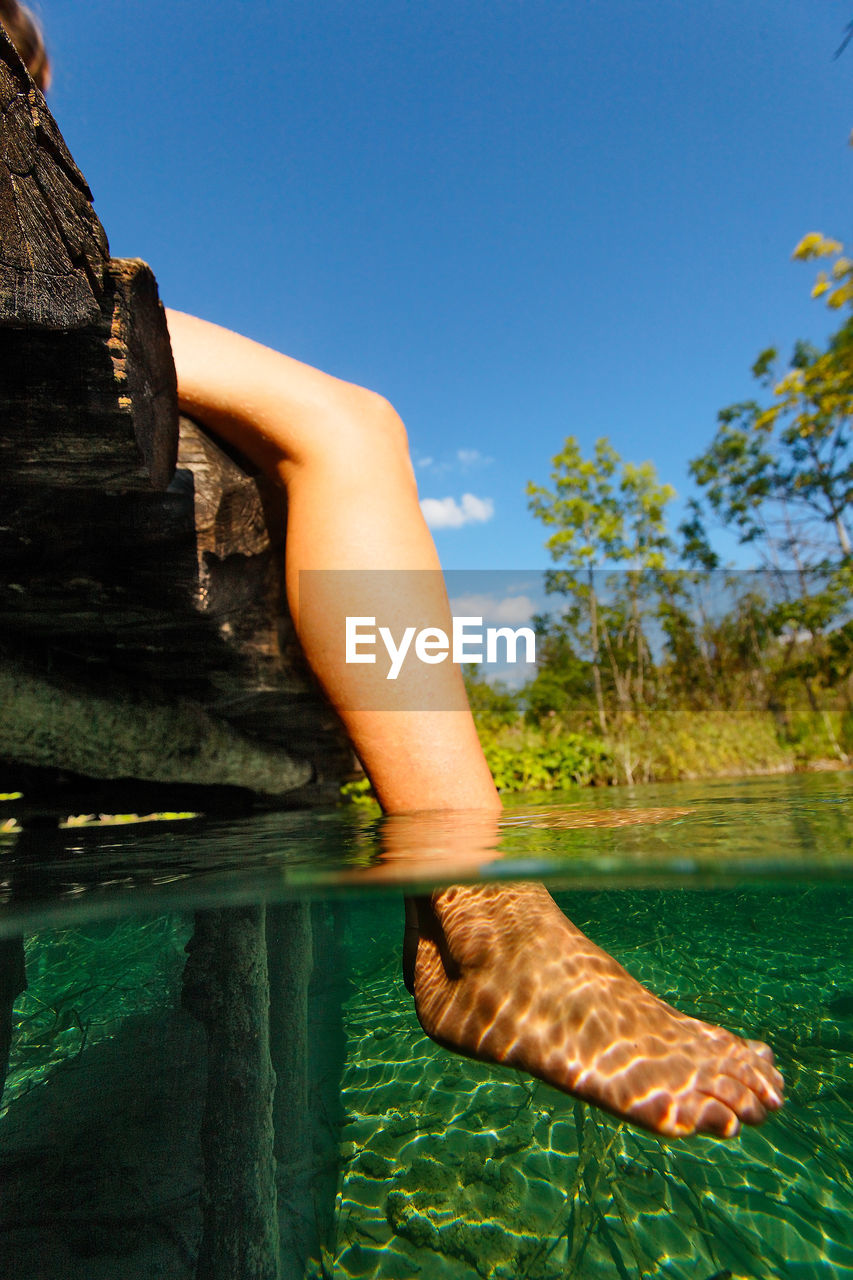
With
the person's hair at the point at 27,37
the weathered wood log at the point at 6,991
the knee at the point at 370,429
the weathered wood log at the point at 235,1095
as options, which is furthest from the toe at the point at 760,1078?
the person's hair at the point at 27,37

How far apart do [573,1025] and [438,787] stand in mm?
645

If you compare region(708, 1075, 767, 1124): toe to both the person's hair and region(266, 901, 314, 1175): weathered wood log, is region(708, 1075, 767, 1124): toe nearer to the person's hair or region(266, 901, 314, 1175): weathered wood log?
region(266, 901, 314, 1175): weathered wood log

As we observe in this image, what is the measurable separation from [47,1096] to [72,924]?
1.38 meters

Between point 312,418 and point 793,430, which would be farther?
point 793,430

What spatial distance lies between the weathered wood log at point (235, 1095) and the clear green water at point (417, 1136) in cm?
3

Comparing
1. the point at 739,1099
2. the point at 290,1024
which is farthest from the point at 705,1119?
the point at 290,1024

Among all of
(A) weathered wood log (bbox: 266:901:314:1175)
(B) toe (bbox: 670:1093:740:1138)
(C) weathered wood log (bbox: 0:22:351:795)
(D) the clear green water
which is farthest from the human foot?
(C) weathered wood log (bbox: 0:22:351:795)

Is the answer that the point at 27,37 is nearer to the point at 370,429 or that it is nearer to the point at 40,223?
the point at 40,223

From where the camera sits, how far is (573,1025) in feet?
4.50

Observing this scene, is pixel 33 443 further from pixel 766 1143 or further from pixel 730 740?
pixel 730 740

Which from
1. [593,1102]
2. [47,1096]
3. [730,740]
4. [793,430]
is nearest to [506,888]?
[593,1102]

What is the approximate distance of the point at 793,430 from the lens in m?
16.1

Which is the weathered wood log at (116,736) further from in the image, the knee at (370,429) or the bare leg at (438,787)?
the knee at (370,429)

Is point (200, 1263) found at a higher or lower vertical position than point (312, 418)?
lower
